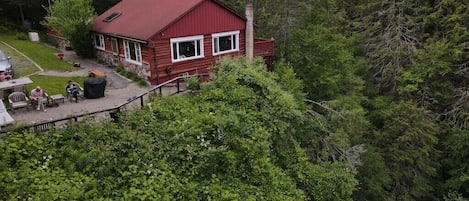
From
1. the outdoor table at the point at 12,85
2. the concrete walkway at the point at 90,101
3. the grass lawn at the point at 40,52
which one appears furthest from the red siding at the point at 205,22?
the grass lawn at the point at 40,52

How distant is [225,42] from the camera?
20.3m

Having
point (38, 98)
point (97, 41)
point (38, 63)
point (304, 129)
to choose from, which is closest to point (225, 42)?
point (304, 129)

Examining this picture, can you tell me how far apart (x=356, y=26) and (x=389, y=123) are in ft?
25.4

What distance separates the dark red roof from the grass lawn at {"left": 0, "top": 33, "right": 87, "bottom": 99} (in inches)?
121

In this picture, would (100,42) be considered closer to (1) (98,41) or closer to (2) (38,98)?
(1) (98,41)

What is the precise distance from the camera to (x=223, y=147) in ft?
35.9

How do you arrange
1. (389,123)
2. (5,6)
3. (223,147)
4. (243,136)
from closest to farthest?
Answer: (223,147) < (243,136) < (389,123) < (5,6)

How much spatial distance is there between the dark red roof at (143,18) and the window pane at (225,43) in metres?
2.45

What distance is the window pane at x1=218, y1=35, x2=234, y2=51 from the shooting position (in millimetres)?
20080

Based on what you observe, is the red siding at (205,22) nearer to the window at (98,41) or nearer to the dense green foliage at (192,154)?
the dense green foliage at (192,154)

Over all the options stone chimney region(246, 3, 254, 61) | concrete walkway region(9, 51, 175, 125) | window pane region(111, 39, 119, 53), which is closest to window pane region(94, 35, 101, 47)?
concrete walkway region(9, 51, 175, 125)

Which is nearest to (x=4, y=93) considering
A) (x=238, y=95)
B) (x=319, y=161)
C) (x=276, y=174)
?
(x=238, y=95)

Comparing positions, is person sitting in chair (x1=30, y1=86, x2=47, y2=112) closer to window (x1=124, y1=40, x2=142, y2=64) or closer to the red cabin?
the red cabin

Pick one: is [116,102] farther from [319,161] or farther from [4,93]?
[319,161]
